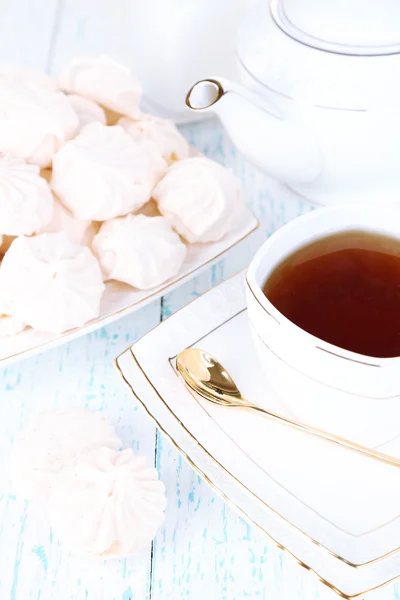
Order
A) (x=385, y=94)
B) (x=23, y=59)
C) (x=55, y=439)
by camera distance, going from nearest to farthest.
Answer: (x=55, y=439) < (x=385, y=94) < (x=23, y=59)

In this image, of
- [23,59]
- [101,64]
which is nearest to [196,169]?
[101,64]

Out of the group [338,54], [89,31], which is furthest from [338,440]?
Answer: [89,31]

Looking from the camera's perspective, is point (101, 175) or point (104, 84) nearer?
point (101, 175)

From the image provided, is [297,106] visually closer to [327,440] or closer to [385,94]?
[385,94]

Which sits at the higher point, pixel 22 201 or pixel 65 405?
pixel 22 201

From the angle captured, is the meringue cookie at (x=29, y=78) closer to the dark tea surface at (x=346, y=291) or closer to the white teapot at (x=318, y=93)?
the white teapot at (x=318, y=93)

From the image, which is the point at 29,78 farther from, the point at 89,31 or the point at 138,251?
the point at 89,31

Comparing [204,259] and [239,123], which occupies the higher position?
[239,123]
